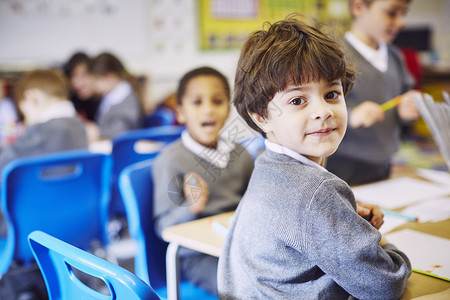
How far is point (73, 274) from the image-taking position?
2.80 ft

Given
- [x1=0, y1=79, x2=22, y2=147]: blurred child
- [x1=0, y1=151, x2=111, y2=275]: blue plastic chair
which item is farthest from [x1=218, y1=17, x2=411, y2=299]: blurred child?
[x1=0, y1=79, x2=22, y2=147]: blurred child

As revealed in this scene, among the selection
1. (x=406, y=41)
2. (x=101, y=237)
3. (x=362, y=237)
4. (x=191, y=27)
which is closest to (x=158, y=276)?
(x=101, y=237)

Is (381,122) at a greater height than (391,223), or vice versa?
(381,122)

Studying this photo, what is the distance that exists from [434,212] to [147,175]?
Result: 81cm

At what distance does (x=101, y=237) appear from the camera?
193cm

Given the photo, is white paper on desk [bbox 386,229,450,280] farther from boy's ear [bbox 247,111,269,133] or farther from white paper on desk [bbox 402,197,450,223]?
boy's ear [bbox 247,111,269,133]

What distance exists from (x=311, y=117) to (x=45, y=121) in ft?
5.19

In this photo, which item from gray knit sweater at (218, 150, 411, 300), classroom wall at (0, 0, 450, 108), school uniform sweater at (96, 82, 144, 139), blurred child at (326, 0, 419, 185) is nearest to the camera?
gray knit sweater at (218, 150, 411, 300)

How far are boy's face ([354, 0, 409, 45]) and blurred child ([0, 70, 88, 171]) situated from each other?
4.24 feet

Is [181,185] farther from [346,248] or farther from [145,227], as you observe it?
[346,248]

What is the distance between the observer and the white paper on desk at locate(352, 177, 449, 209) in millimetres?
1354

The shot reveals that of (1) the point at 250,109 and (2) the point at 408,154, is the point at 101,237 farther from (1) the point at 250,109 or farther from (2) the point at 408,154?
(2) the point at 408,154

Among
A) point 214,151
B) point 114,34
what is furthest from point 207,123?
point 114,34

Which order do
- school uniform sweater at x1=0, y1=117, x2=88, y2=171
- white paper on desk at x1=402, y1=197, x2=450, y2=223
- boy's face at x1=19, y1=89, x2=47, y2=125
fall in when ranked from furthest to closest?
boy's face at x1=19, y1=89, x2=47, y2=125 < school uniform sweater at x1=0, y1=117, x2=88, y2=171 < white paper on desk at x1=402, y1=197, x2=450, y2=223
